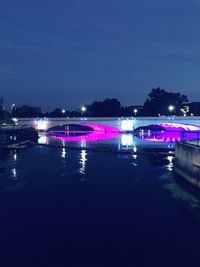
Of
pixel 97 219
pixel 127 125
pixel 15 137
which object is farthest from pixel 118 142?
pixel 97 219

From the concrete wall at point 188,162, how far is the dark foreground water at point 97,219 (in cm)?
106

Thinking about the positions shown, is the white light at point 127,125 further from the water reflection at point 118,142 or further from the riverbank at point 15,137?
the riverbank at point 15,137

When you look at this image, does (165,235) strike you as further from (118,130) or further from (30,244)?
(118,130)

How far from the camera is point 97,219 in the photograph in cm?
2244

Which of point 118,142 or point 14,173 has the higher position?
point 118,142

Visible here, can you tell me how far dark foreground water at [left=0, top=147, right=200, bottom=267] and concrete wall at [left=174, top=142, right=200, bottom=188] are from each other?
106cm

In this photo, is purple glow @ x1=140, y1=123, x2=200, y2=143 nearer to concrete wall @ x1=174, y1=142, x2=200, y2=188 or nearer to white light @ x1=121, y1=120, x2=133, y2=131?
white light @ x1=121, y1=120, x2=133, y2=131

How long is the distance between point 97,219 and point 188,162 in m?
12.4

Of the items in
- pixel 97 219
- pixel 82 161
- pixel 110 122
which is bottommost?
pixel 97 219

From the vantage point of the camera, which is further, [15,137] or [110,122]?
[110,122]

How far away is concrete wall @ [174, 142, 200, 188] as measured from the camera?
29.4m

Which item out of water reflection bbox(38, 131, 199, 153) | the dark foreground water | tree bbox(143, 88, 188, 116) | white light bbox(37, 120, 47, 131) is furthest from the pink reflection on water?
the dark foreground water

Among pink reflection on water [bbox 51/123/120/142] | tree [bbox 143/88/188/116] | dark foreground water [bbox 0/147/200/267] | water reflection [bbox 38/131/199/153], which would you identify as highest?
tree [bbox 143/88/188/116]

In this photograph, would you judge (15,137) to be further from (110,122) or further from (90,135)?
(90,135)
